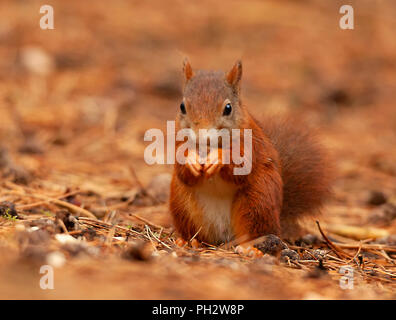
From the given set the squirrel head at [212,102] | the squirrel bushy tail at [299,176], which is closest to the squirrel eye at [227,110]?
the squirrel head at [212,102]

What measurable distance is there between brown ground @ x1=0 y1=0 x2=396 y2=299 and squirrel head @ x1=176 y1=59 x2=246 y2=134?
42cm

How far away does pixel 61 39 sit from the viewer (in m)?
6.29

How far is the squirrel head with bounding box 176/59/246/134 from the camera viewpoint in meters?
2.16

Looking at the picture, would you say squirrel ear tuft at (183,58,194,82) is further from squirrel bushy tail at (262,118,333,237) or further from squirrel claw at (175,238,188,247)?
squirrel claw at (175,238,188,247)

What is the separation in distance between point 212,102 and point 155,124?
8.71 feet

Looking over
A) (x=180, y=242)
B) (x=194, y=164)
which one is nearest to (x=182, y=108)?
(x=194, y=164)

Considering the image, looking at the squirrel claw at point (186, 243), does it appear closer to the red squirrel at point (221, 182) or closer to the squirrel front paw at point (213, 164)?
the red squirrel at point (221, 182)

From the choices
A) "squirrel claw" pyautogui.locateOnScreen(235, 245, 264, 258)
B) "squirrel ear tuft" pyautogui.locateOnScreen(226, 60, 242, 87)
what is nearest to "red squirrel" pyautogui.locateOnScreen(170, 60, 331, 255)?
"squirrel ear tuft" pyautogui.locateOnScreen(226, 60, 242, 87)

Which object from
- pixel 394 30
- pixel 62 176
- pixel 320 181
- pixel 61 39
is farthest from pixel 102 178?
pixel 394 30

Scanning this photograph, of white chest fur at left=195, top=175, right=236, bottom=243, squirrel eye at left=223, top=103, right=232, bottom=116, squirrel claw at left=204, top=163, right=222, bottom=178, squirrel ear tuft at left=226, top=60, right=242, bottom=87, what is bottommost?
white chest fur at left=195, top=175, right=236, bottom=243

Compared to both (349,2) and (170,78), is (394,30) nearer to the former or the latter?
(349,2)

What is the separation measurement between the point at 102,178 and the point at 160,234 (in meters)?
1.20

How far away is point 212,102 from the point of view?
2188 mm

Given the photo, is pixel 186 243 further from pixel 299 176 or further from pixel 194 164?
pixel 299 176
